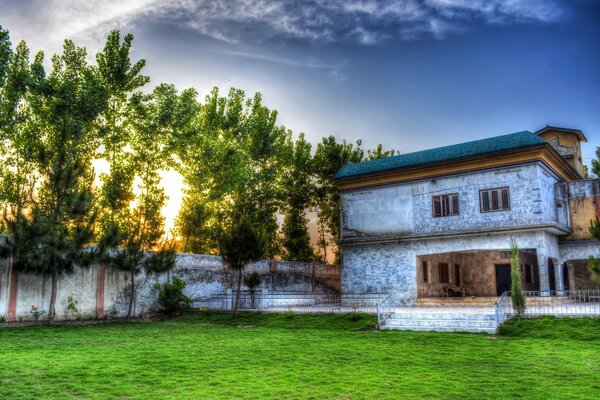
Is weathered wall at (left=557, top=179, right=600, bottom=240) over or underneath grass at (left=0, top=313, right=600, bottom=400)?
over

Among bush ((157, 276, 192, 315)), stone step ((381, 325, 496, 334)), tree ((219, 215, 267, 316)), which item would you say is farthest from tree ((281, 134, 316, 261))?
stone step ((381, 325, 496, 334))

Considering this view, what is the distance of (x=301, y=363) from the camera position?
10.1 m

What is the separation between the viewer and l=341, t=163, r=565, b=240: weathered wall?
21.1m

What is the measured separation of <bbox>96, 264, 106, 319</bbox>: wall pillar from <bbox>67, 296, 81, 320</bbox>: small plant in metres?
0.86

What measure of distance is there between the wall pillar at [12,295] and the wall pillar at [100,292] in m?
3.19

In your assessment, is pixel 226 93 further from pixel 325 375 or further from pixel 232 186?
pixel 325 375

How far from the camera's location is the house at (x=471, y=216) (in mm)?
21250

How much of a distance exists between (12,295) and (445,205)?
1778cm

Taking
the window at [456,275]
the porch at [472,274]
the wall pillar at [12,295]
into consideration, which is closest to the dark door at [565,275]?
the porch at [472,274]

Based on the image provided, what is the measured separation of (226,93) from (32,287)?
2112 cm

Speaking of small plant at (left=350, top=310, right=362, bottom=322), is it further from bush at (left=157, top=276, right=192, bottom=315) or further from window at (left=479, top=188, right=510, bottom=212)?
window at (left=479, top=188, right=510, bottom=212)

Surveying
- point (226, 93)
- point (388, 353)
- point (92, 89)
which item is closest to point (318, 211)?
point (226, 93)

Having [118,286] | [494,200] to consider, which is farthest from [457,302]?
[118,286]

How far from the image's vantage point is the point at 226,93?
3512cm
